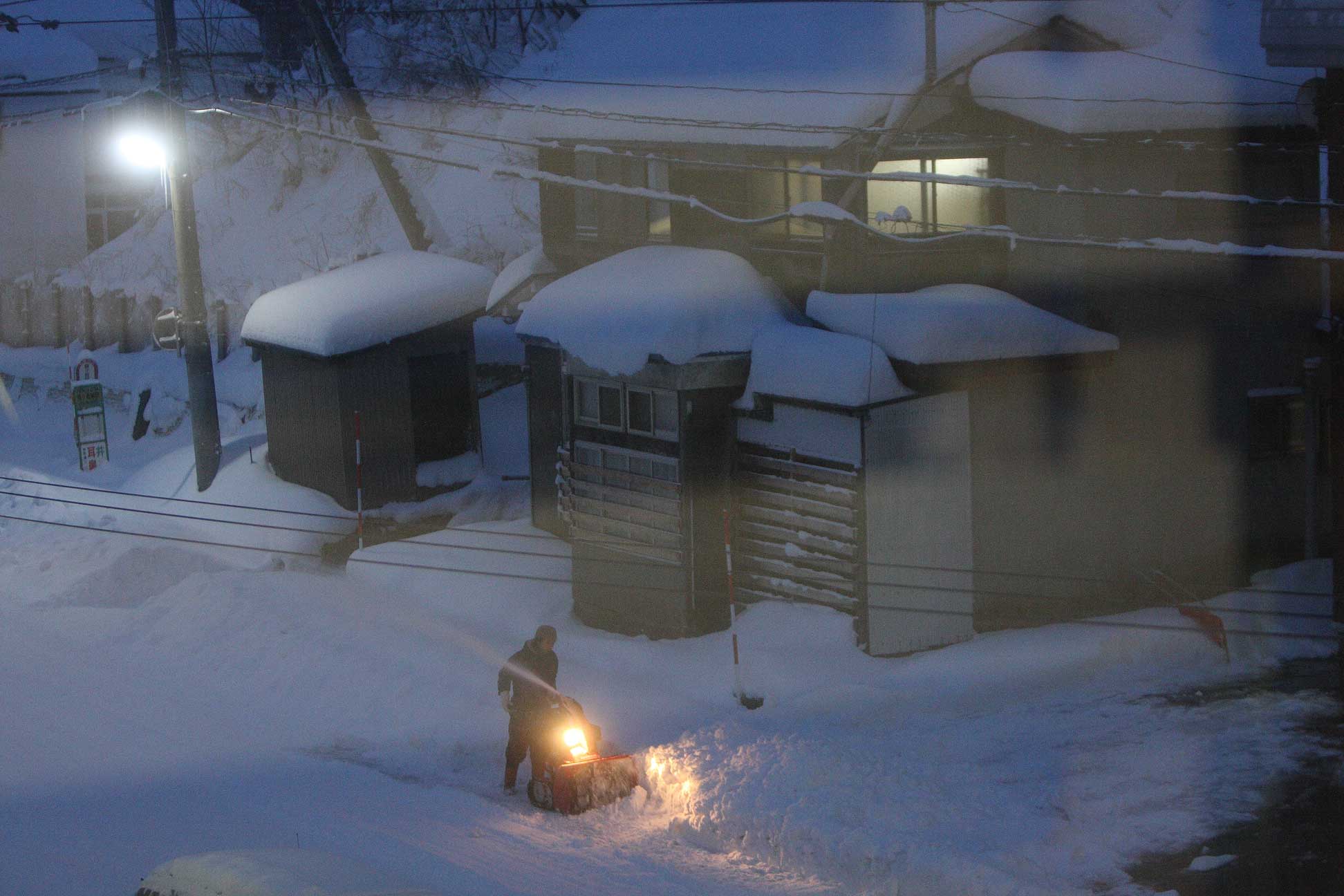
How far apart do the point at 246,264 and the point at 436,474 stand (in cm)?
1543

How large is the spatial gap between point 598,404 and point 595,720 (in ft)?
12.9

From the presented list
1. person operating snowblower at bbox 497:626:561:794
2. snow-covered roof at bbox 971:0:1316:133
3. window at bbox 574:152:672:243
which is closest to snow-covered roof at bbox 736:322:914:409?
person operating snowblower at bbox 497:626:561:794

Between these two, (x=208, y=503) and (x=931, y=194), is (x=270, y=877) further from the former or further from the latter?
(x=208, y=503)

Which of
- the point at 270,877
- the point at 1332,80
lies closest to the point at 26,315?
the point at 270,877

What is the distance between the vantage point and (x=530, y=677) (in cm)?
973

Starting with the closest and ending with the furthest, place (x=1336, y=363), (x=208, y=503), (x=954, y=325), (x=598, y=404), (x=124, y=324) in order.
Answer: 1. (x=1336, y=363)
2. (x=954, y=325)
3. (x=598, y=404)
4. (x=208, y=503)
5. (x=124, y=324)

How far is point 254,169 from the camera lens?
34.9 m

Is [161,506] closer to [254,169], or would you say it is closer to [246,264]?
[246,264]

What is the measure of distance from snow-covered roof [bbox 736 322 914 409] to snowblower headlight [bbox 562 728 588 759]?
3885 millimetres

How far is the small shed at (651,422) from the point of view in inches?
502

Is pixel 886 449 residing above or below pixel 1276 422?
above

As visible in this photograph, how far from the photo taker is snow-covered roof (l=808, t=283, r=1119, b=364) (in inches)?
464

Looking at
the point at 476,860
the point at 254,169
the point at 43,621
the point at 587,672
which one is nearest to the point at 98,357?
the point at 254,169

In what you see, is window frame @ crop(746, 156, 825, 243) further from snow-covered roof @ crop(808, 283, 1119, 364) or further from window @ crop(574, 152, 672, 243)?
snow-covered roof @ crop(808, 283, 1119, 364)
